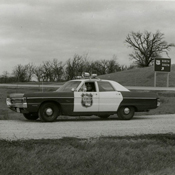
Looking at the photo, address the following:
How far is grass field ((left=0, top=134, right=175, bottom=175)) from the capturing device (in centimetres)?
596

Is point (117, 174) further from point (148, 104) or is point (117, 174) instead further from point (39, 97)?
point (148, 104)

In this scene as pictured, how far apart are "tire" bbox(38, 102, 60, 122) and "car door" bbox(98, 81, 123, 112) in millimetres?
1643

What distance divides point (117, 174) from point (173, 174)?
0.92 meters

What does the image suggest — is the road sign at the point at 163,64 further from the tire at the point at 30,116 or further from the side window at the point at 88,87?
the tire at the point at 30,116

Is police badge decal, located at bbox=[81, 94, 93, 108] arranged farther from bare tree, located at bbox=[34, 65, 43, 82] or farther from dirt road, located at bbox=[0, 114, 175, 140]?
bare tree, located at bbox=[34, 65, 43, 82]

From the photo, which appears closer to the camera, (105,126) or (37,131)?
(37,131)

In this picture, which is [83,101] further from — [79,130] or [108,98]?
[79,130]

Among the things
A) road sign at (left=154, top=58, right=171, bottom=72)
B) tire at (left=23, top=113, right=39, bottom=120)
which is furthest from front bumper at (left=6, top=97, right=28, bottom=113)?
road sign at (left=154, top=58, right=171, bottom=72)

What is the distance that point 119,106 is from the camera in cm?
1331

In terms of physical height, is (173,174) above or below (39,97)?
below

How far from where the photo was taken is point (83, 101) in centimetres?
1278

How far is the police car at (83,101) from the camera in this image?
40.4 feet

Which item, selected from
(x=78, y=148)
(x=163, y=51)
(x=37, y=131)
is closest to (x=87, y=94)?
(x=37, y=131)

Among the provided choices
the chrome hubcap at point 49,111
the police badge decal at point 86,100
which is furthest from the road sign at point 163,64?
the chrome hubcap at point 49,111
